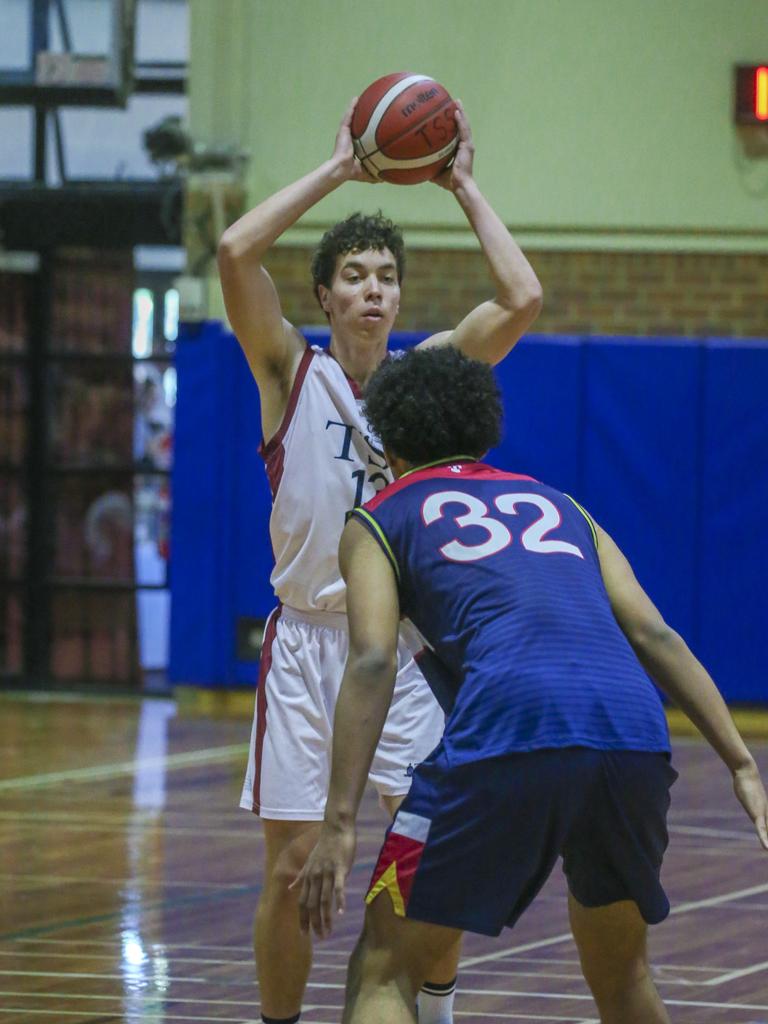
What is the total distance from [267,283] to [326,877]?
1.48 m

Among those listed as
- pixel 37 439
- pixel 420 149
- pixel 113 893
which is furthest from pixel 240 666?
pixel 420 149

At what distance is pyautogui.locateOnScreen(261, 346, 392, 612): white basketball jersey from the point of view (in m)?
3.76

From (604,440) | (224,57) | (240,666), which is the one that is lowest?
(240,666)

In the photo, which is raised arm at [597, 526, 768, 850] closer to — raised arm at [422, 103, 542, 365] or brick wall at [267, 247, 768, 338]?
raised arm at [422, 103, 542, 365]

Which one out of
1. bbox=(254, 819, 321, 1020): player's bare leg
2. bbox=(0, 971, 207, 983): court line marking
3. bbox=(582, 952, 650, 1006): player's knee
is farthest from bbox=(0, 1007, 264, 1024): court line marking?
bbox=(582, 952, 650, 1006): player's knee

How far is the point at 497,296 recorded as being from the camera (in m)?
3.82

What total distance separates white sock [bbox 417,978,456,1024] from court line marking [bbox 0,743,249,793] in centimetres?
418

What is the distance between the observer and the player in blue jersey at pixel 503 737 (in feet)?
8.96

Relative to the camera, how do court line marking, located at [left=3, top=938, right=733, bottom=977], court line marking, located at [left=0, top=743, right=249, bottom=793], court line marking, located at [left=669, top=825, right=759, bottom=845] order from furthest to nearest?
court line marking, located at [left=0, top=743, right=249, bottom=793], court line marking, located at [left=669, top=825, right=759, bottom=845], court line marking, located at [left=3, top=938, right=733, bottom=977]

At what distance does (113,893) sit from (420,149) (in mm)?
2720

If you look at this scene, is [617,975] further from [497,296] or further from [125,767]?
[125,767]

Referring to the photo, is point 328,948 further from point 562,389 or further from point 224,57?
point 224,57

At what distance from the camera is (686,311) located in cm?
1005

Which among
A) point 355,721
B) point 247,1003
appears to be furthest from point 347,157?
point 247,1003
